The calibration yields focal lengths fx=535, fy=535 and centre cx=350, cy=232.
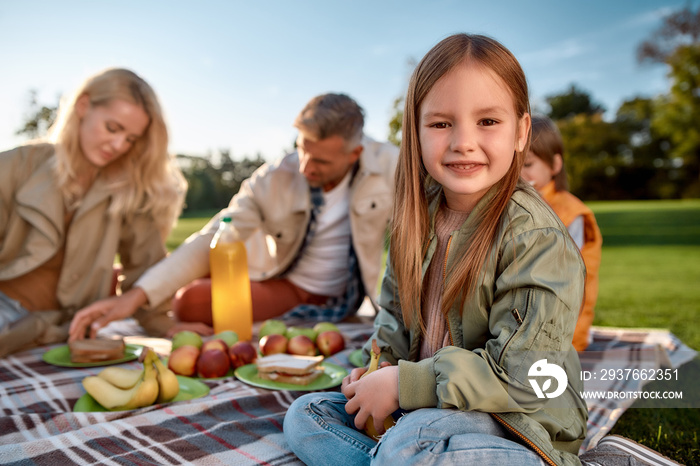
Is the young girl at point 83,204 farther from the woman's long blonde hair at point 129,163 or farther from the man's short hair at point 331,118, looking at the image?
the man's short hair at point 331,118

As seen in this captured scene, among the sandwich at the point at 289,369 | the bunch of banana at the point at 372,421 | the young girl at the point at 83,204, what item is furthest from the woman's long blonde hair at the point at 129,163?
the bunch of banana at the point at 372,421

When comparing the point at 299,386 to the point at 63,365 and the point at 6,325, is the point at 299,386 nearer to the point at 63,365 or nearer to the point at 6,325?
the point at 63,365

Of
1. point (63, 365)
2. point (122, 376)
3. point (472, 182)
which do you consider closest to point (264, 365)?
point (122, 376)

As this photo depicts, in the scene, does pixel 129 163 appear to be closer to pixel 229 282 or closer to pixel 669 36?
pixel 229 282

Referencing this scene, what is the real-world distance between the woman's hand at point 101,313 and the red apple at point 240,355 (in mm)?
740

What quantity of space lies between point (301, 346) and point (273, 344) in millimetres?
134

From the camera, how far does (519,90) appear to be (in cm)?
153

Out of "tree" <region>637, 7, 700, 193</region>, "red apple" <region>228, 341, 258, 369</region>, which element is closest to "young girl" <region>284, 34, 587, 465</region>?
"red apple" <region>228, 341, 258, 369</region>

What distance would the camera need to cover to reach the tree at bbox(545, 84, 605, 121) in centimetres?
5275

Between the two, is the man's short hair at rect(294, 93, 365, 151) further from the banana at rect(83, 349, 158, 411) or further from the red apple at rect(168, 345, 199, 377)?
the banana at rect(83, 349, 158, 411)

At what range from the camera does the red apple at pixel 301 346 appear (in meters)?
2.56

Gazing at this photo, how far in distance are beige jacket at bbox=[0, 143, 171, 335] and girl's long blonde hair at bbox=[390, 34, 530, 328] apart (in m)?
2.08

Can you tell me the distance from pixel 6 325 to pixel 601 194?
38.2 metres

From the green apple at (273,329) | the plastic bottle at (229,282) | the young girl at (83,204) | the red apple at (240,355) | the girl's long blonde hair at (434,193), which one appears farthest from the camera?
the young girl at (83,204)
